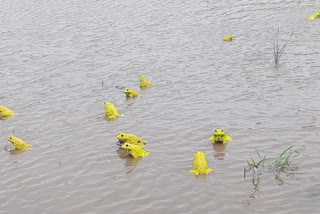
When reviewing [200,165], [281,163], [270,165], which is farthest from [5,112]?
[281,163]

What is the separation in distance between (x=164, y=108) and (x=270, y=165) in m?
3.72

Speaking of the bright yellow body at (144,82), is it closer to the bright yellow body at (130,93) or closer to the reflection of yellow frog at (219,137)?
the bright yellow body at (130,93)

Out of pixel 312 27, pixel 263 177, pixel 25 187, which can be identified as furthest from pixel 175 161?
pixel 312 27

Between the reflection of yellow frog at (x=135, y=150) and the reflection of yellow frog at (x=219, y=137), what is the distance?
1.26 meters

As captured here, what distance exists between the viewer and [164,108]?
10.7 m

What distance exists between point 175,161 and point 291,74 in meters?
4.97

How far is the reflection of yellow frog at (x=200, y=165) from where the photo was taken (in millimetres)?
7570

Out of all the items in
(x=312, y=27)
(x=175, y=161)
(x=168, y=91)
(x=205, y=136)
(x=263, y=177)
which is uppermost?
(x=312, y=27)

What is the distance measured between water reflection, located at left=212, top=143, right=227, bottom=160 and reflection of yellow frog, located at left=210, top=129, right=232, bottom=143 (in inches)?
2.9

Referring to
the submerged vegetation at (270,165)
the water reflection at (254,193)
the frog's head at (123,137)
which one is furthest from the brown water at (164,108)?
the frog's head at (123,137)

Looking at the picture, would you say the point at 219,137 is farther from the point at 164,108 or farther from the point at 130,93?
the point at 130,93

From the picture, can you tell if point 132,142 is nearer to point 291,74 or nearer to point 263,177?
point 263,177

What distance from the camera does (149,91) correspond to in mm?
11938

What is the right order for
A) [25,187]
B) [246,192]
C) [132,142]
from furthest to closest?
[132,142] → [25,187] → [246,192]
